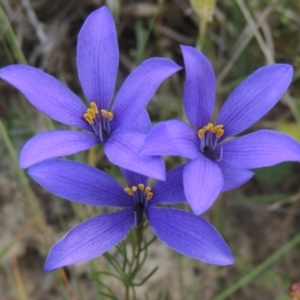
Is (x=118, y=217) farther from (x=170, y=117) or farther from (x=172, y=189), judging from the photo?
(x=170, y=117)

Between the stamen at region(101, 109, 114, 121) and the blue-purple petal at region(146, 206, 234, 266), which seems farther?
the stamen at region(101, 109, 114, 121)

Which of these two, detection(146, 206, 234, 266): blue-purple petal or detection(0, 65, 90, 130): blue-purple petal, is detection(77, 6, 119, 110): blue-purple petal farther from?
detection(146, 206, 234, 266): blue-purple petal

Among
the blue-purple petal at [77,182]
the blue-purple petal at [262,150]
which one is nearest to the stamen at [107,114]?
the blue-purple petal at [77,182]

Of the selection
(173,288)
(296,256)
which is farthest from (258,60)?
(173,288)

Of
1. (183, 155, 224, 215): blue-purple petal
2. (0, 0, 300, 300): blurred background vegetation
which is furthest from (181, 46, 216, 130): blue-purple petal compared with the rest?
(0, 0, 300, 300): blurred background vegetation

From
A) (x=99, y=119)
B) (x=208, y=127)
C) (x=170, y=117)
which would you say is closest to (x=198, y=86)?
(x=208, y=127)

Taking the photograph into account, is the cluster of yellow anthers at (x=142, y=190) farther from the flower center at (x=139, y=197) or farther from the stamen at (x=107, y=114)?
the stamen at (x=107, y=114)
